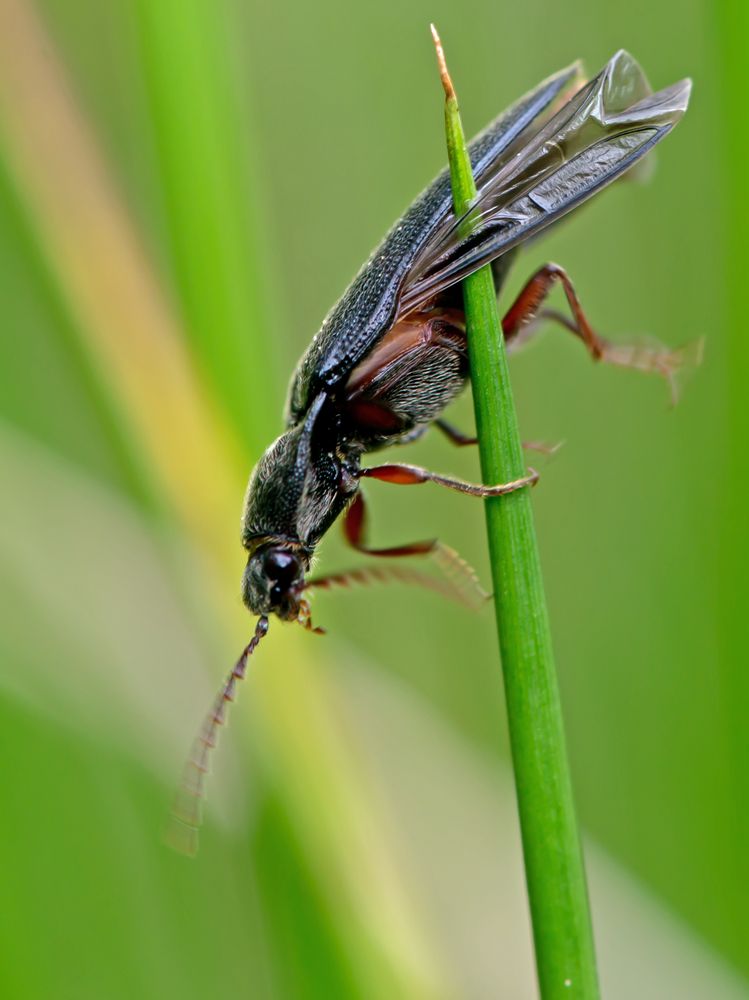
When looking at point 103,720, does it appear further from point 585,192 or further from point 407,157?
point 407,157

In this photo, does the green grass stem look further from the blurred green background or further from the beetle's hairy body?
the blurred green background

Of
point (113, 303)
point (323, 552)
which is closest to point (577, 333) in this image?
point (113, 303)

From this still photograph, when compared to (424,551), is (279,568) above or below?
above

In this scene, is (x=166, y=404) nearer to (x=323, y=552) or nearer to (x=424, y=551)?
(x=424, y=551)

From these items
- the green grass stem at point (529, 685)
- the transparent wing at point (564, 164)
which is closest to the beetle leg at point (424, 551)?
the transparent wing at point (564, 164)

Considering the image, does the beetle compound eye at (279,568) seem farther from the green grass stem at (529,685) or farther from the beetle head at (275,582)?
the green grass stem at (529,685)
